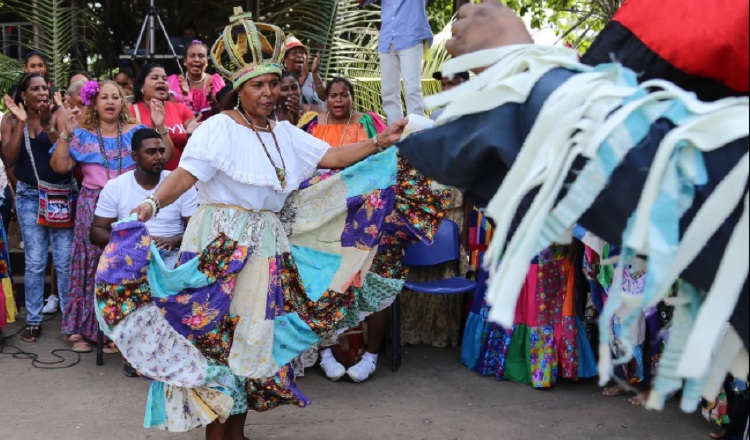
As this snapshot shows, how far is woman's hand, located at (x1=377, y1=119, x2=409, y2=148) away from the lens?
4.38 meters

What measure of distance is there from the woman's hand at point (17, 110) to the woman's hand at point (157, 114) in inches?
43.1

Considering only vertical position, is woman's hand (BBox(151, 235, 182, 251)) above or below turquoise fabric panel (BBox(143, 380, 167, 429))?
above

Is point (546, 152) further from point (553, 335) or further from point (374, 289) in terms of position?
point (553, 335)

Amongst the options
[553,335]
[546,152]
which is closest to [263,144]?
[553,335]

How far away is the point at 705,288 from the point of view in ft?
4.15

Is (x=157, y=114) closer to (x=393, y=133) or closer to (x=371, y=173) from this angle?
(x=371, y=173)

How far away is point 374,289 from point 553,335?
1515mm

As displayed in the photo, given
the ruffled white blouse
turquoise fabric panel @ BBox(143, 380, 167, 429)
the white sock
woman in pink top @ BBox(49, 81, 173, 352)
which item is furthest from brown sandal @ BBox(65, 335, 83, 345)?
the ruffled white blouse

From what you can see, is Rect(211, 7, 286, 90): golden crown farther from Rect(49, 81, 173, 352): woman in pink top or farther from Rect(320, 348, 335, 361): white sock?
Rect(320, 348, 335, 361): white sock

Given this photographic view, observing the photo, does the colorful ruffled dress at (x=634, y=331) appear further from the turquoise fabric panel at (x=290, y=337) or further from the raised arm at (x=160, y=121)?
the raised arm at (x=160, y=121)

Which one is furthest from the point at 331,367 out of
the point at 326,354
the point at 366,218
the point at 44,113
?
the point at 44,113

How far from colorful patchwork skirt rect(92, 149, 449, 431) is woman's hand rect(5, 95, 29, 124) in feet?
10.9

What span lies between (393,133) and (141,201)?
2236 mm

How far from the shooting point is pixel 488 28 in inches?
63.5
